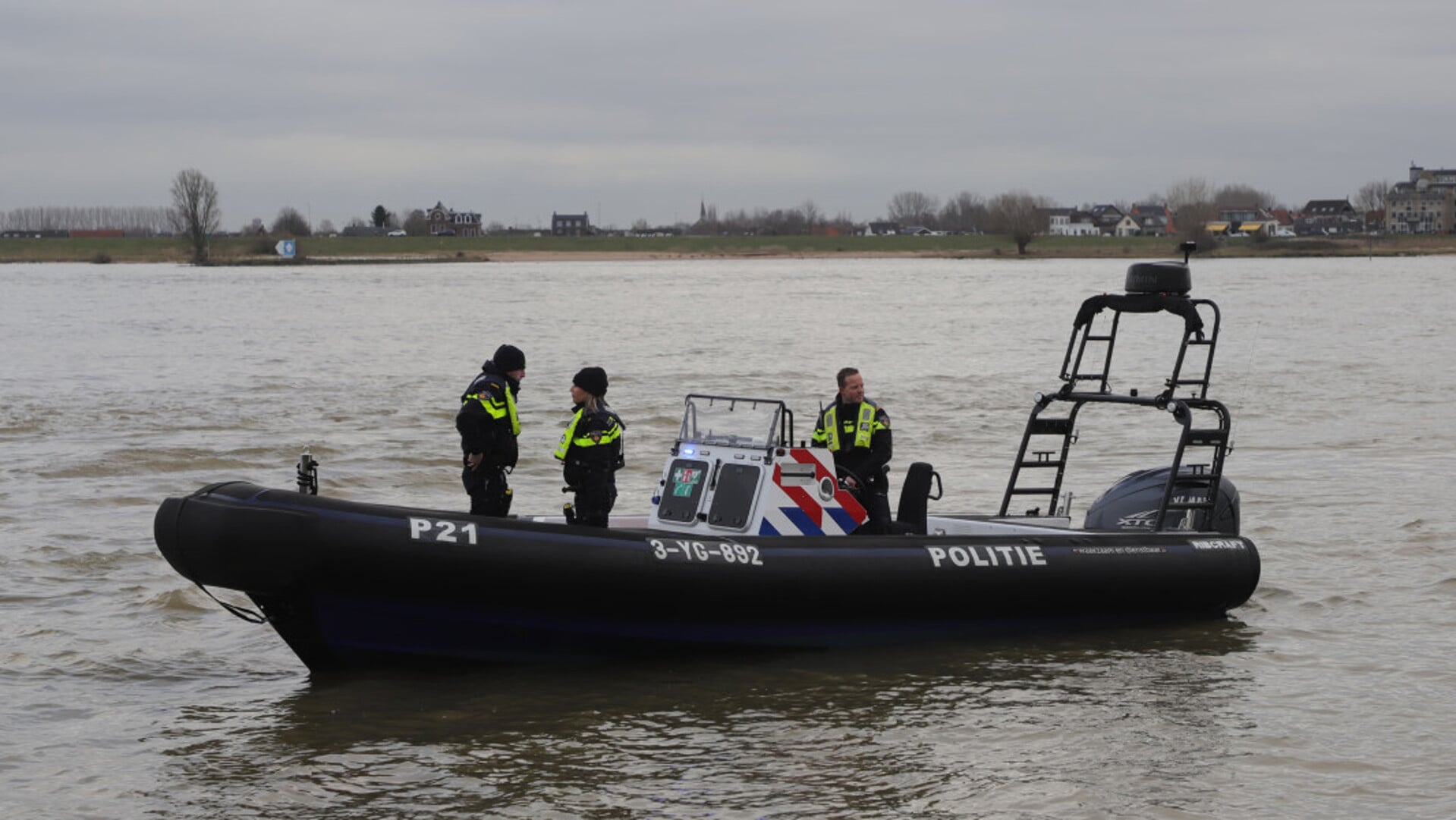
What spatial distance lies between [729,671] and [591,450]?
4.55 feet

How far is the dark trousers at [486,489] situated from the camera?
8414 mm

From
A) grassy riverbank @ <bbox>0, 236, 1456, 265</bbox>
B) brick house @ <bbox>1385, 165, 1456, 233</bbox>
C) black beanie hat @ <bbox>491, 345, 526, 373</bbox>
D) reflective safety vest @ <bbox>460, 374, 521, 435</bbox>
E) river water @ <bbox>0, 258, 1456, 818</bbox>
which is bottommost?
river water @ <bbox>0, 258, 1456, 818</bbox>

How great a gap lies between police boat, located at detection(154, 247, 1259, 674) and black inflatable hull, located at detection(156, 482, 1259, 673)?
0.03 feet

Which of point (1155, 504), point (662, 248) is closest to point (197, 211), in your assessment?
point (662, 248)

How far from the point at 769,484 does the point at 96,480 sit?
350 inches

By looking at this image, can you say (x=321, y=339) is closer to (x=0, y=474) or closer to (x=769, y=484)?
(x=0, y=474)

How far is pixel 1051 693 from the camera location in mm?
8047

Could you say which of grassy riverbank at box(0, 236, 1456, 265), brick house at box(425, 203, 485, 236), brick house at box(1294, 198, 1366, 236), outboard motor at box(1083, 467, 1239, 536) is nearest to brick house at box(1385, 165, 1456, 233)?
brick house at box(1294, 198, 1366, 236)

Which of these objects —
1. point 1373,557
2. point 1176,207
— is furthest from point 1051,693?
point 1176,207

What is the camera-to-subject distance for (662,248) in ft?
373

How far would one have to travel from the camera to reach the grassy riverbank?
101 metres

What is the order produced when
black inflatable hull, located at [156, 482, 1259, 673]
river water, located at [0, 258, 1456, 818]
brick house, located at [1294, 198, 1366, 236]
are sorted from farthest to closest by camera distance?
brick house, located at [1294, 198, 1366, 236], black inflatable hull, located at [156, 482, 1259, 673], river water, located at [0, 258, 1456, 818]

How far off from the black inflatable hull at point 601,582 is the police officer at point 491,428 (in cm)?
64

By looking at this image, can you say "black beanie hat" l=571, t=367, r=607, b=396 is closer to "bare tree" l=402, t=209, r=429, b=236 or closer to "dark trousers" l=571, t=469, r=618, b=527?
"dark trousers" l=571, t=469, r=618, b=527
